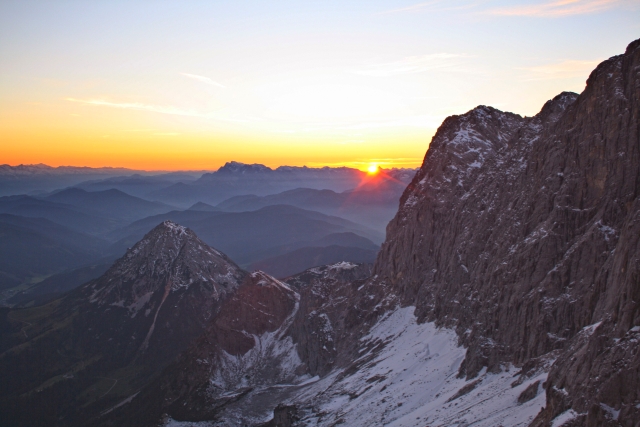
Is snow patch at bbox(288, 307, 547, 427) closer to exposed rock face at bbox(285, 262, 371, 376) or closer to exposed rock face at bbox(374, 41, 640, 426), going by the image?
exposed rock face at bbox(374, 41, 640, 426)

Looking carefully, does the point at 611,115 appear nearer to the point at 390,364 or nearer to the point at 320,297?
the point at 390,364

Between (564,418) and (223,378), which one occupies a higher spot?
(564,418)

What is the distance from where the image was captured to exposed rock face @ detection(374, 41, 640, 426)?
61.8 m

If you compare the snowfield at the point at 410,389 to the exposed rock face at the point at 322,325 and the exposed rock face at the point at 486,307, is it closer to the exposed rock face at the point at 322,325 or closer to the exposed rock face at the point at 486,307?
the exposed rock face at the point at 486,307

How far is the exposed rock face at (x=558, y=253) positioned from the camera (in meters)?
→ 61.8

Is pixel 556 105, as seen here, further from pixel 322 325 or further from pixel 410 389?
pixel 322 325

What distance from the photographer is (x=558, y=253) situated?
95.3m

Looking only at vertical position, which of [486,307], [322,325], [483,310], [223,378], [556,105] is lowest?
[223,378]

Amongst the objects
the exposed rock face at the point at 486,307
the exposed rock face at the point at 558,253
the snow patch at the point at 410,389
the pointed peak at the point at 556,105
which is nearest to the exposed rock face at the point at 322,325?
the exposed rock face at the point at 486,307

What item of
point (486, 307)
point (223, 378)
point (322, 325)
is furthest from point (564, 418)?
point (223, 378)

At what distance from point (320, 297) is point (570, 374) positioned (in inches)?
5289

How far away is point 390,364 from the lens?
5118 inches

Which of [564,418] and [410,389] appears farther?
[410,389]

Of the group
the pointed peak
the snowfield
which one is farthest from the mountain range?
the pointed peak
